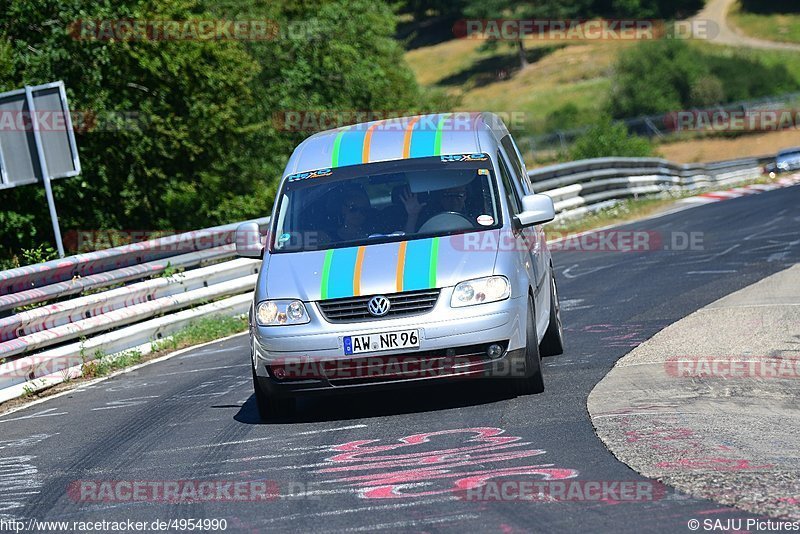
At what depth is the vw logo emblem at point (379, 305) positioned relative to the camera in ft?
25.3

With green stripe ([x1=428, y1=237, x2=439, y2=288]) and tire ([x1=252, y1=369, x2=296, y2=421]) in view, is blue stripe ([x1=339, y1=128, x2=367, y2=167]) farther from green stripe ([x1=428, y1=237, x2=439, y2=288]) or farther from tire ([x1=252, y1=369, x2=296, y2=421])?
tire ([x1=252, y1=369, x2=296, y2=421])

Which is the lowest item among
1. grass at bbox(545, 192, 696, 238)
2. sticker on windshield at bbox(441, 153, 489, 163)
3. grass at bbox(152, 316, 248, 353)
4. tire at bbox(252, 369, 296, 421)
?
grass at bbox(545, 192, 696, 238)

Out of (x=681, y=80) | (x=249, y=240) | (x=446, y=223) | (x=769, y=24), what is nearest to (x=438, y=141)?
(x=446, y=223)

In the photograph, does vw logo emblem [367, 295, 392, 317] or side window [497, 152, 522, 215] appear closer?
vw logo emblem [367, 295, 392, 317]

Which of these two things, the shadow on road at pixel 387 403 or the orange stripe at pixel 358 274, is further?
the shadow on road at pixel 387 403

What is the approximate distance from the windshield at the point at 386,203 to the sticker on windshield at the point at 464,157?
1 centimetres

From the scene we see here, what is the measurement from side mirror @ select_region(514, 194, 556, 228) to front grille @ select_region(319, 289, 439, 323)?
44.4 inches

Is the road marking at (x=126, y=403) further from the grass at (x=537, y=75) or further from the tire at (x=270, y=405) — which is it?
the grass at (x=537, y=75)

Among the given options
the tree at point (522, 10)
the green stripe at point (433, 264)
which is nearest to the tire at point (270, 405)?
the green stripe at point (433, 264)

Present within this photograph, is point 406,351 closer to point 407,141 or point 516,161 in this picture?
point 407,141

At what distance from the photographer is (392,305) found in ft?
25.3

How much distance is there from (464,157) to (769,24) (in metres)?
101

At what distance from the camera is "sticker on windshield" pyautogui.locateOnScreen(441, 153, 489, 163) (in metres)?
9.02

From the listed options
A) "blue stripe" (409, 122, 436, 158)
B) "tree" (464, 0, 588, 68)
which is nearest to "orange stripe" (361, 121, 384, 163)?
"blue stripe" (409, 122, 436, 158)
